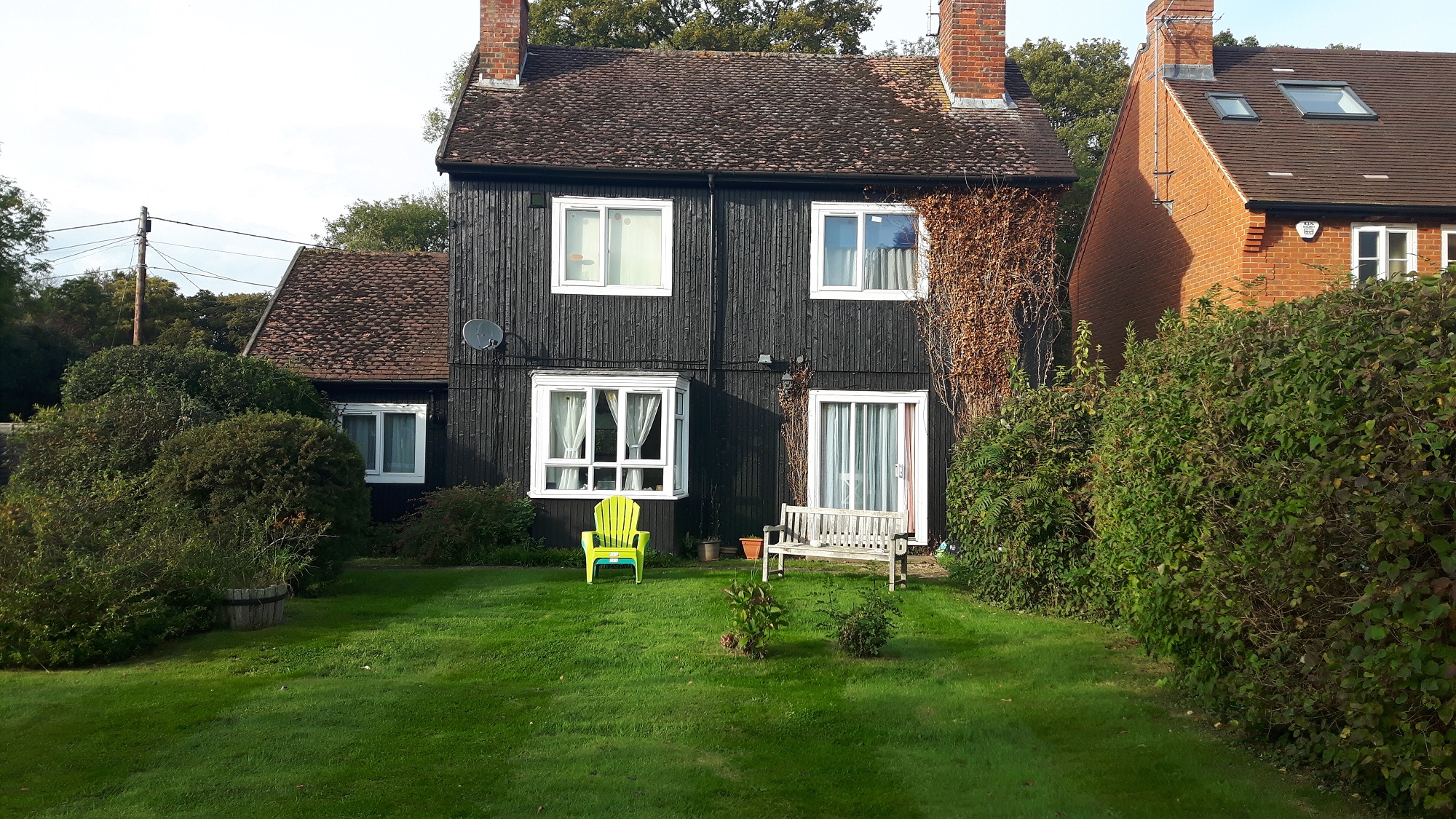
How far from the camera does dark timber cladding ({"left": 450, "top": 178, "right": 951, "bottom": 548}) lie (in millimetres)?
15352

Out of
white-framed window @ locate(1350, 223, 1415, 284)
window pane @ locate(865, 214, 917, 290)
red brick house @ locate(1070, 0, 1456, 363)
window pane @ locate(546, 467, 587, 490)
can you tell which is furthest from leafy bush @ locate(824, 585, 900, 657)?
white-framed window @ locate(1350, 223, 1415, 284)

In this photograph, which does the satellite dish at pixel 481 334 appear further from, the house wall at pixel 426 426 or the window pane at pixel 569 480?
the house wall at pixel 426 426

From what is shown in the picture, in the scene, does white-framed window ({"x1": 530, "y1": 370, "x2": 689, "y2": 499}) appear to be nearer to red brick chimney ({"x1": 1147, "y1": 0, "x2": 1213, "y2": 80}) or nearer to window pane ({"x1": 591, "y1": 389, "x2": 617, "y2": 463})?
window pane ({"x1": 591, "y1": 389, "x2": 617, "y2": 463})

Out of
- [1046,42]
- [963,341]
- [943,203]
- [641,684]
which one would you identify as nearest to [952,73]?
[943,203]

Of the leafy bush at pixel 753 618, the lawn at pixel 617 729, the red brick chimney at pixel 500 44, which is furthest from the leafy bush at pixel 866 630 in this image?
the red brick chimney at pixel 500 44

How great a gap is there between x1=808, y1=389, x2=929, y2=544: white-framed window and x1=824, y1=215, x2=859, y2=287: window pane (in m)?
1.67

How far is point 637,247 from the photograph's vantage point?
1555 centimetres

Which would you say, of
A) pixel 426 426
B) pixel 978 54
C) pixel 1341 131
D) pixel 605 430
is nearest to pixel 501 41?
pixel 426 426

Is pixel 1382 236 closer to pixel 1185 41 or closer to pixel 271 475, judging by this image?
pixel 1185 41

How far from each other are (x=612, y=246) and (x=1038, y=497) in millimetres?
8019

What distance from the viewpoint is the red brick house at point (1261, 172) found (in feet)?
51.0

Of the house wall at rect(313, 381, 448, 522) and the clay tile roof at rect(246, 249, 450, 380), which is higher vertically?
the clay tile roof at rect(246, 249, 450, 380)

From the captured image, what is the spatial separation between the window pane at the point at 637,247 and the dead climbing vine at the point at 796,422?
246 cm

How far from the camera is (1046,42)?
1276 inches
